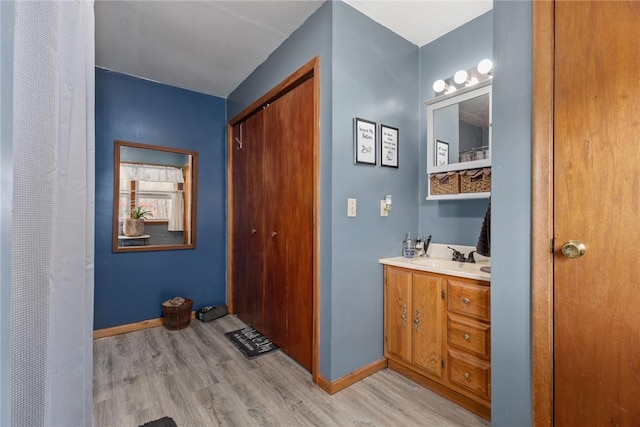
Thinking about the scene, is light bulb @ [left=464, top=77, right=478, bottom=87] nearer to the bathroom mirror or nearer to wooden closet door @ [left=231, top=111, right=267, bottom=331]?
the bathroom mirror

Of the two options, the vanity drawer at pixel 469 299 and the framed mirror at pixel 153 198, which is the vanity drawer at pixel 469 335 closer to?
the vanity drawer at pixel 469 299

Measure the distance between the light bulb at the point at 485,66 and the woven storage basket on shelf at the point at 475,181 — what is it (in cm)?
67

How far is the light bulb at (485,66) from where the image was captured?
6.31 feet

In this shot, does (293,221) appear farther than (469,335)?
Yes

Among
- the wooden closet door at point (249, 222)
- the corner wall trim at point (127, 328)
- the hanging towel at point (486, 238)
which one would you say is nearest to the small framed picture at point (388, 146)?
the hanging towel at point (486, 238)

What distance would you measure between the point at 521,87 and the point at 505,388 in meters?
1.29

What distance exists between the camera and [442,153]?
2197mm

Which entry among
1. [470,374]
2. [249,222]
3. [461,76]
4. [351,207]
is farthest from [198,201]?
[470,374]

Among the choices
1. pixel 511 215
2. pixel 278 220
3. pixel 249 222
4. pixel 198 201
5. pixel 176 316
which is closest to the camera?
pixel 511 215

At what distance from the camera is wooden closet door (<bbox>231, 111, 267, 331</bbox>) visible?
2.70 meters

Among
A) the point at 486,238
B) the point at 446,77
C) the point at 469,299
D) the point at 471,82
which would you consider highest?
the point at 446,77

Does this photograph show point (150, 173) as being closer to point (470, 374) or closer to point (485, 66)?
point (485, 66)

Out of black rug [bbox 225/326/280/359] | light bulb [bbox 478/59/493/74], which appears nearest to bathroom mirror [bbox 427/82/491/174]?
light bulb [bbox 478/59/493/74]

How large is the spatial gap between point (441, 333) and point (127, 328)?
2.82m
